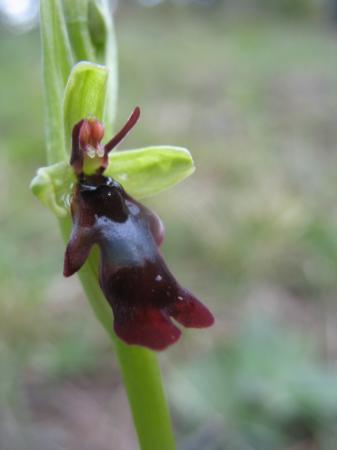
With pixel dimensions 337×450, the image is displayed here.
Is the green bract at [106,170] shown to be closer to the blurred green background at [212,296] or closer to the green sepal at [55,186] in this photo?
the green sepal at [55,186]

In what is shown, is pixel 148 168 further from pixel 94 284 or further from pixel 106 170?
pixel 94 284

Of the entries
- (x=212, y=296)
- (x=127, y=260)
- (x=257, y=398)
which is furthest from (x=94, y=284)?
(x=212, y=296)

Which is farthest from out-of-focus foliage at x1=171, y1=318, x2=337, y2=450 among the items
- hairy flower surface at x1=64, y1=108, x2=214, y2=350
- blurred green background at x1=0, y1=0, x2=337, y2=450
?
hairy flower surface at x1=64, y1=108, x2=214, y2=350

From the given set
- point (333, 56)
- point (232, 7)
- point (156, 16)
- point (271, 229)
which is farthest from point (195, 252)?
point (232, 7)

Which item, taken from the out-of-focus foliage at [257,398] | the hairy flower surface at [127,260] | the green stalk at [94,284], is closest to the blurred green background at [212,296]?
the out-of-focus foliage at [257,398]

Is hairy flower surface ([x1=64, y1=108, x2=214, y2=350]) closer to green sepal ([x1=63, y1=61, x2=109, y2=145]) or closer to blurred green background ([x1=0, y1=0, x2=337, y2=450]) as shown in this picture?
green sepal ([x1=63, y1=61, x2=109, y2=145])

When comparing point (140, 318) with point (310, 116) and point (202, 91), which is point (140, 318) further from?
point (202, 91)
